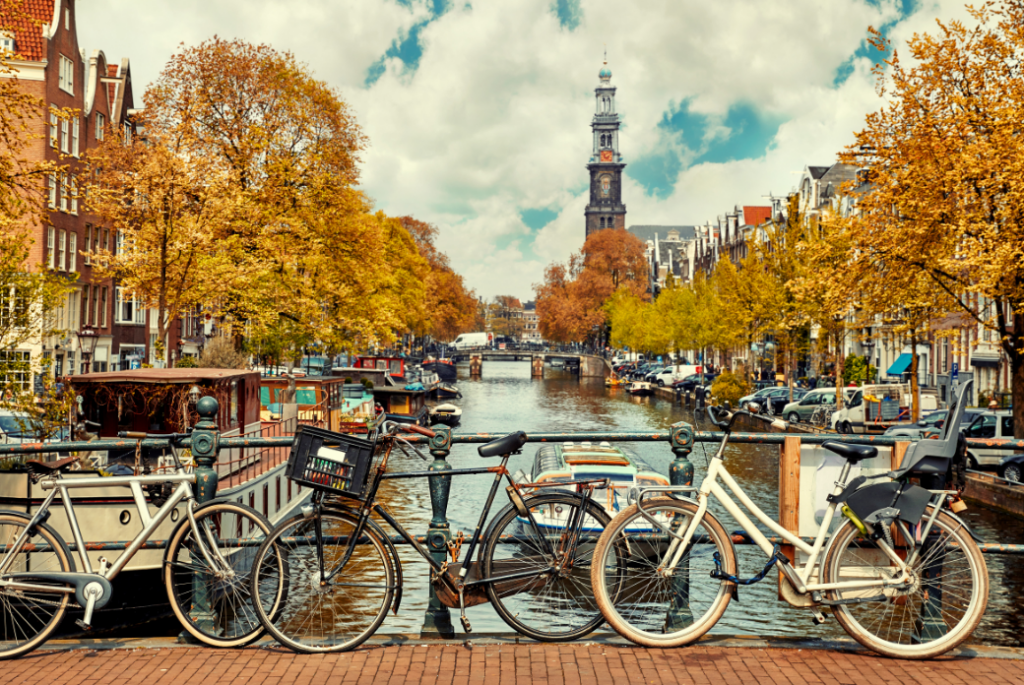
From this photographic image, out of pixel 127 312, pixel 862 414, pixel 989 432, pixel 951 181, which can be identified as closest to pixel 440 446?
pixel 951 181

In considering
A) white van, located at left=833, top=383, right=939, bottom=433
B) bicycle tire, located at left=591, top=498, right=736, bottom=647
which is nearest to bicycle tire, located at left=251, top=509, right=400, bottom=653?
bicycle tire, located at left=591, top=498, right=736, bottom=647

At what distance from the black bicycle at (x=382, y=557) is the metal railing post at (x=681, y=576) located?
44 cm

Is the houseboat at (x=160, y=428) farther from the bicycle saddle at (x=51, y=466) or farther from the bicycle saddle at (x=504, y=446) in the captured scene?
the bicycle saddle at (x=504, y=446)

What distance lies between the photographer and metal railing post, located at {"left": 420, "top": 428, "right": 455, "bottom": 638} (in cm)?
617

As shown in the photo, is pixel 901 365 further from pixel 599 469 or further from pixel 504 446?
pixel 504 446

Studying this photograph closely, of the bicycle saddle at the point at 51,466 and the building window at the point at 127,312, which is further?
the building window at the point at 127,312

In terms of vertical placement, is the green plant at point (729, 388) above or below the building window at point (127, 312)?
below

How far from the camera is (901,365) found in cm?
5516

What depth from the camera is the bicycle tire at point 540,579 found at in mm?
5941

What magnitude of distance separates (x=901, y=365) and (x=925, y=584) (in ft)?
173

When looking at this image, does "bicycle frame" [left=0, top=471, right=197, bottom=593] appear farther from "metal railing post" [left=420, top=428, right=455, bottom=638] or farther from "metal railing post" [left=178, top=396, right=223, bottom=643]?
"metal railing post" [left=420, top=428, right=455, bottom=638]

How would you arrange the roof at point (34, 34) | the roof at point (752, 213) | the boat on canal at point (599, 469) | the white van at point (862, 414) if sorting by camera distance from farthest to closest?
the roof at point (752, 213) < the roof at point (34, 34) < the white van at point (862, 414) < the boat on canal at point (599, 469)

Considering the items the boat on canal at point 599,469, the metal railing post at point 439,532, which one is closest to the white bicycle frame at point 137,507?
the metal railing post at point 439,532

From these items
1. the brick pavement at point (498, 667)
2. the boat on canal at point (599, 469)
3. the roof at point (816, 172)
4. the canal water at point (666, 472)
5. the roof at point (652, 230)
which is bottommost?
the canal water at point (666, 472)
